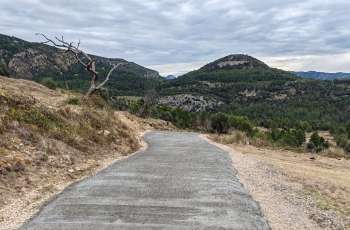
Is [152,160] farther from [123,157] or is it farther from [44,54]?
[44,54]

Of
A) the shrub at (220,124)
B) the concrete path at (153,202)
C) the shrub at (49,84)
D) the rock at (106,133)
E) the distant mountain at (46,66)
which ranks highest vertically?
the distant mountain at (46,66)

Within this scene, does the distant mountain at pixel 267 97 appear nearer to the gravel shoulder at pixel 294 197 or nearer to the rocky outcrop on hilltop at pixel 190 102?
the rocky outcrop on hilltop at pixel 190 102

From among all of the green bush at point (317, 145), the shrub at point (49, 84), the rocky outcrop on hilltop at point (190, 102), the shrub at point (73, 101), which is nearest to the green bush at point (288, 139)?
the green bush at point (317, 145)

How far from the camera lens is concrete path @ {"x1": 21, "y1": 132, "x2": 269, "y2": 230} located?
31.6 ft

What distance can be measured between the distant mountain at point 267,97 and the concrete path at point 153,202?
79.3 m

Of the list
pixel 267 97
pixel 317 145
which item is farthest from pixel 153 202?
pixel 267 97

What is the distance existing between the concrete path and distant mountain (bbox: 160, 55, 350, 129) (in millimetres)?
79258

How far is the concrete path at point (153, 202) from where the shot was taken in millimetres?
9641

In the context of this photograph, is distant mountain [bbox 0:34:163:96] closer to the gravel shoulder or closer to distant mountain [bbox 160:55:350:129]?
distant mountain [bbox 160:55:350:129]

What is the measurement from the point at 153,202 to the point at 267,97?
5540 inches

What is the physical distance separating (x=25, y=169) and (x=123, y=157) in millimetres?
6744

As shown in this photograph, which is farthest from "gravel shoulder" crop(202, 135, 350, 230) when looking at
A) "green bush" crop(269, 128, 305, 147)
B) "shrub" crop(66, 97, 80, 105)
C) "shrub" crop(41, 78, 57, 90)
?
"shrub" crop(41, 78, 57, 90)

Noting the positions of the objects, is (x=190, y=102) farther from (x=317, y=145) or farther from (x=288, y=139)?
(x=288, y=139)

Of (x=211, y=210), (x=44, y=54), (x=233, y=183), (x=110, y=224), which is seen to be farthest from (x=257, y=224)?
(x=44, y=54)
